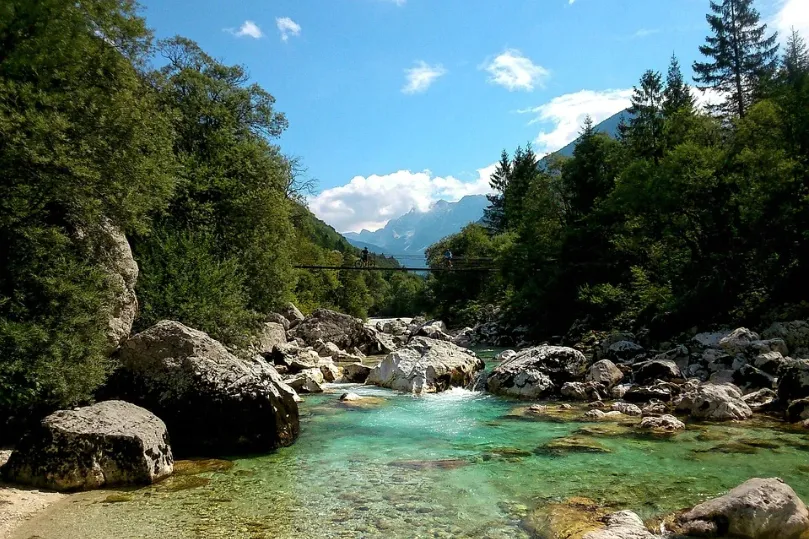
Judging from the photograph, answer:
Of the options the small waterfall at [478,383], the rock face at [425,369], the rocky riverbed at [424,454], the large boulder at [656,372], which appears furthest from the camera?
the small waterfall at [478,383]

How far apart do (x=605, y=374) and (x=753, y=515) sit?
33.4 ft

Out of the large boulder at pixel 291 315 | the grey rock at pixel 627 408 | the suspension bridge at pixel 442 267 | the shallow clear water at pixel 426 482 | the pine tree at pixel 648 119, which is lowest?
the shallow clear water at pixel 426 482

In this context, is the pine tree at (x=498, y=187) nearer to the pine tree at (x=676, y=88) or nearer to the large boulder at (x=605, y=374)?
the pine tree at (x=676, y=88)

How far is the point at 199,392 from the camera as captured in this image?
893cm

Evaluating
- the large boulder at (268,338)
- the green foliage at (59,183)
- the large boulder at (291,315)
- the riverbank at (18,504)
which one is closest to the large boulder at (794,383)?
the riverbank at (18,504)

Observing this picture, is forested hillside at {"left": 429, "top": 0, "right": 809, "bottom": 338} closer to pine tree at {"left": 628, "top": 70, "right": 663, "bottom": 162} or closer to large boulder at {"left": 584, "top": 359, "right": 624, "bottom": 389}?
pine tree at {"left": 628, "top": 70, "right": 663, "bottom": 162}

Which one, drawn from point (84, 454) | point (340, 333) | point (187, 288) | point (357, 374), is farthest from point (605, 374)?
point (340, 333)

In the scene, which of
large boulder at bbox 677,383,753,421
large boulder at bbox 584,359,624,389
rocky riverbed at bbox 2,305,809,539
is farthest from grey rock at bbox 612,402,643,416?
large boulder at bbox 584,359,624,389

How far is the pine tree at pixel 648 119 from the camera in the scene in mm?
31219

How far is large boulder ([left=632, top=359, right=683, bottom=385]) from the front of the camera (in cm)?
1455

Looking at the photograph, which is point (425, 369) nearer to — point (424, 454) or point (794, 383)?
point (424, 454)

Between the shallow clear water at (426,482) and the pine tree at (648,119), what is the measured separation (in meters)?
24.1

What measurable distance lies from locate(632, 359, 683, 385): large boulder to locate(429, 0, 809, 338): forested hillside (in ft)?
21.7

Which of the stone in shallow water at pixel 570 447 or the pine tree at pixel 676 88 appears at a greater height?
the pine tree at pixel 676 88
